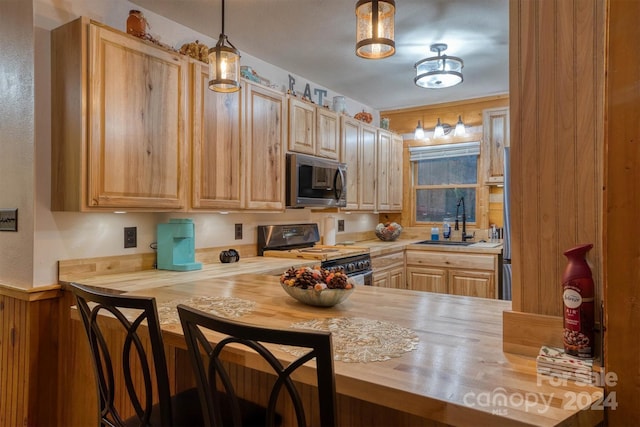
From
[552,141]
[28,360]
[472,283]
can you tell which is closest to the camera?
[552,141]

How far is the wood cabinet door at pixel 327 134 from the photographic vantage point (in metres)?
3.66

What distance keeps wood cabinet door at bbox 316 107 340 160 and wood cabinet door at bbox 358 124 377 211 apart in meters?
0.49

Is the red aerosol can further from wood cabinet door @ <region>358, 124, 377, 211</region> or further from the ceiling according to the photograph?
wood cabinet door @ <region>358, 124, 377, 211</region>

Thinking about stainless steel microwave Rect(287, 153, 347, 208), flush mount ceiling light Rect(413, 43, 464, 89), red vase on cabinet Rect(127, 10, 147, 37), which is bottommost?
stainless steel microwave Rect(287, 153, 347, 208)

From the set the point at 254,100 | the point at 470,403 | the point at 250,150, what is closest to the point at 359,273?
the point at 250,150

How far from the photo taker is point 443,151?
4.96 metres

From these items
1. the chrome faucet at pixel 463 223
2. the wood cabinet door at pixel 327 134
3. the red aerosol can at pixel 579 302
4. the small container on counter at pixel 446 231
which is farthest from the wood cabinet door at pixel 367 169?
the red aerosol can at pixel 579 302

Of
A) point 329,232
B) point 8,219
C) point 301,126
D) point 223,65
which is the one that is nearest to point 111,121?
point 223,65

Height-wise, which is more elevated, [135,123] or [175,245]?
[135,123]

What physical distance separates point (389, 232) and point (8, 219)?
11.8 ft

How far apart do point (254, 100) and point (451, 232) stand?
9.82 ft

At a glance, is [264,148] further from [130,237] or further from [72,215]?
[72,215]

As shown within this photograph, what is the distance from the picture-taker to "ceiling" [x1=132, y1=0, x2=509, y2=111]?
8.56 feet

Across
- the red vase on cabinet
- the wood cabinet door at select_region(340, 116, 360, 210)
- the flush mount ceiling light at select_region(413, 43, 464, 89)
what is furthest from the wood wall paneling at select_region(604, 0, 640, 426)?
the wood cabinet door at select_region(340, 116, 360, 210)
